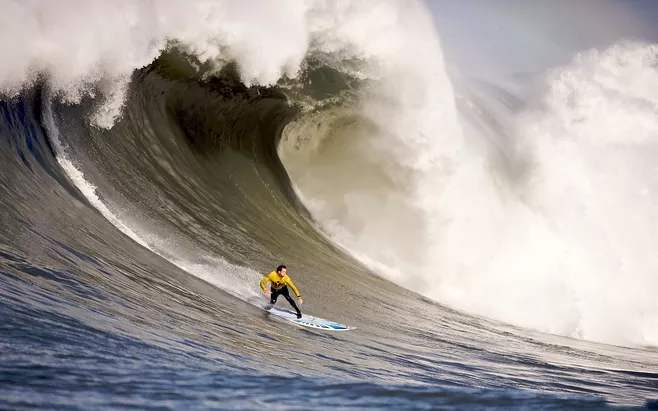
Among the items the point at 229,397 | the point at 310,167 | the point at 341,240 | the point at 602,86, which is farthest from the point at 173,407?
the point at 602,86

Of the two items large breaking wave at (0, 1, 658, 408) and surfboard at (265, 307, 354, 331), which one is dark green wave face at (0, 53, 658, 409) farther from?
surfboard at (265, 307, 354, 331)

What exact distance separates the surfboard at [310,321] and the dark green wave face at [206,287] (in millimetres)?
Result: 183

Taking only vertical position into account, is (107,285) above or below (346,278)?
below

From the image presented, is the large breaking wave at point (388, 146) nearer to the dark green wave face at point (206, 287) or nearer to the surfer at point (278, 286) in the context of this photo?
the dark green wave face at point (206, 287)

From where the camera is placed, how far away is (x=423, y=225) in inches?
538

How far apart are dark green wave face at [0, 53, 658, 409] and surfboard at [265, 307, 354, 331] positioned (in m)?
0.18

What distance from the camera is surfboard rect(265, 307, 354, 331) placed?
7885mm

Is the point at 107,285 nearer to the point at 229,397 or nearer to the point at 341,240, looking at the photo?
the point at 229,397

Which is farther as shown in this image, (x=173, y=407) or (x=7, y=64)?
(x=7, y=64)

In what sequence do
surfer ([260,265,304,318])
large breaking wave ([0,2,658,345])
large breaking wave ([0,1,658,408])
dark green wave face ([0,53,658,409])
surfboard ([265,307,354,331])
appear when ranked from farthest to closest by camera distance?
large breaking wave ([0,2,658,345]) → surfer ([260,265,304,318]) → surfboard ([265,307,354,331]) → large breaking wave ([0,1,658,408]) → dark green wave face ([0,53,658,409])

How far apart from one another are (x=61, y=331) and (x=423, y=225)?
923cm

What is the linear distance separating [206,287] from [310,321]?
103 cm

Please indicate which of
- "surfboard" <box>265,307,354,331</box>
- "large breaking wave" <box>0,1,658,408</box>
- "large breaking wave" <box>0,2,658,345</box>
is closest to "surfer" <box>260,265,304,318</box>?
"surfboard" <box>265,307,354,331</box>

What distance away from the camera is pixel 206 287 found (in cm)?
816
